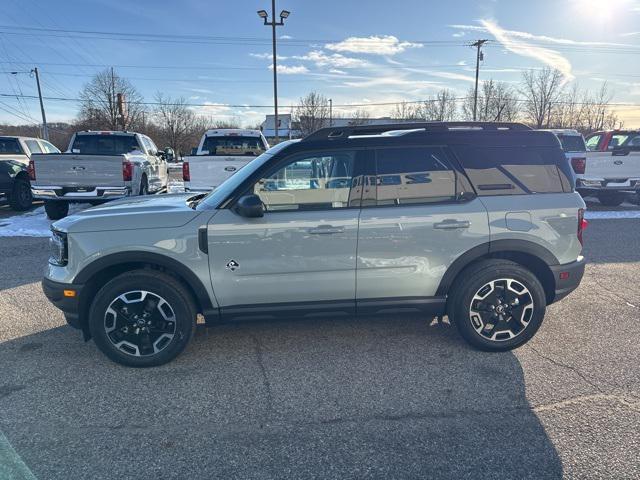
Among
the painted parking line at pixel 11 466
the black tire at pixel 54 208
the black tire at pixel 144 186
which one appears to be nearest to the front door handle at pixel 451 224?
the painted parking line at pixel 11 466

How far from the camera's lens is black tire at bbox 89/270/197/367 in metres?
3.39

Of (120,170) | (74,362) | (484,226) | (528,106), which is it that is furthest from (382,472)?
(528,106)

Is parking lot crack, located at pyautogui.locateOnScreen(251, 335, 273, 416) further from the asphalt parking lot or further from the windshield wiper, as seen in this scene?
the windshield wiper

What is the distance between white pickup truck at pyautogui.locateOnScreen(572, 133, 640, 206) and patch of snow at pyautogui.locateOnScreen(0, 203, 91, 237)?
1296 centimetres

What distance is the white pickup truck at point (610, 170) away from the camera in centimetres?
1162

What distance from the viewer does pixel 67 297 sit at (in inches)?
133

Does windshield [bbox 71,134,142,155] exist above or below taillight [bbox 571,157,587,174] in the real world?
above

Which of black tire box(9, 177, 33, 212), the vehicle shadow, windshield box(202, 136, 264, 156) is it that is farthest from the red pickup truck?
black tire box(9, 177, 33, 212)

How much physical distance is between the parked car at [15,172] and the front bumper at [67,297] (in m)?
9.85

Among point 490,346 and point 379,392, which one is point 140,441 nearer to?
point 379,392

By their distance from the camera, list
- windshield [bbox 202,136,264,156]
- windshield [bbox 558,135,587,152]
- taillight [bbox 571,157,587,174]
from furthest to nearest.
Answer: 1. windshield [bbox 558,135,587,152]
2. taillight [bbox 571,157,587,174]
3. windshield [bbox 202,136,264,156]

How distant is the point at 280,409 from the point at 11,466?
1552mm

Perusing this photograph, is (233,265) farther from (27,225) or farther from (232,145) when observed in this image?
(27,225)

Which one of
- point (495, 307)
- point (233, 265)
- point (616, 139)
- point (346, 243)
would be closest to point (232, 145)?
point (233, 265)
